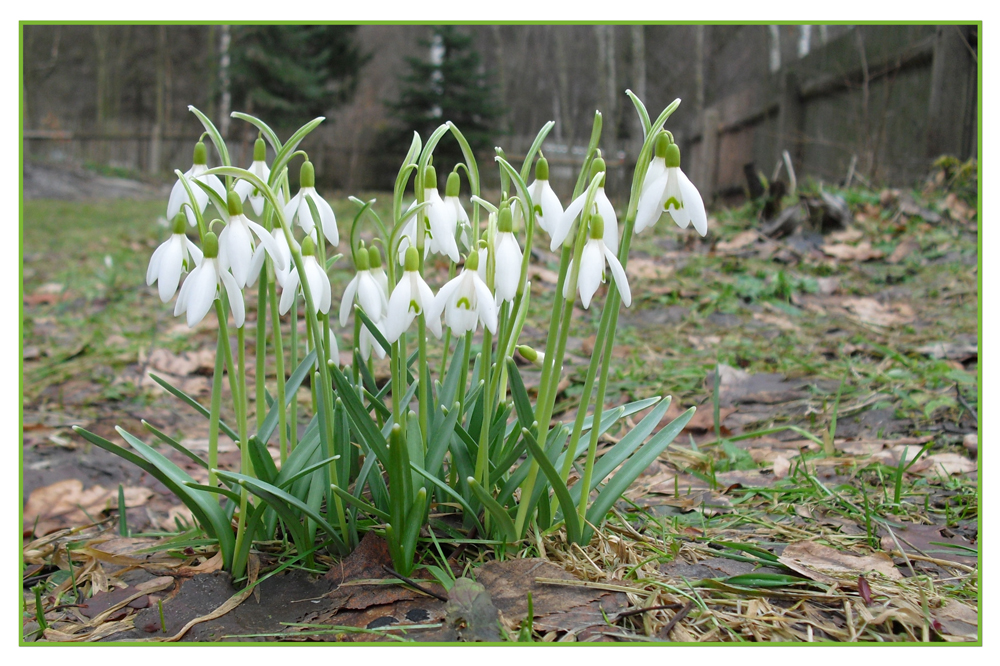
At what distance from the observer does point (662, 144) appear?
1.08m

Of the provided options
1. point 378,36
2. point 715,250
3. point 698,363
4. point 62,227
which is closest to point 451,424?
point 698,363

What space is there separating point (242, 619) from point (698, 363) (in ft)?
7.21

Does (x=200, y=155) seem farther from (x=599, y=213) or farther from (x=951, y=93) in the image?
(x=951, y=93)

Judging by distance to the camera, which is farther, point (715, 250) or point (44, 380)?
point (715, 250)

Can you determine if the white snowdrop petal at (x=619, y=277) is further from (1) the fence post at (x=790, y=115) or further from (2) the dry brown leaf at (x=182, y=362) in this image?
(1) the fence post at (x=790, y=115)

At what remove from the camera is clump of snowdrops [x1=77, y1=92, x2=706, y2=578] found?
108cm

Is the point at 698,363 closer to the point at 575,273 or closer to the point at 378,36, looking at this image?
the point at 575,273

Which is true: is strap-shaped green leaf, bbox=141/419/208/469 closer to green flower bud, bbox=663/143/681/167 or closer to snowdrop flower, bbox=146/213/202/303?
snowdrop flower, bbox=146/213/202/303

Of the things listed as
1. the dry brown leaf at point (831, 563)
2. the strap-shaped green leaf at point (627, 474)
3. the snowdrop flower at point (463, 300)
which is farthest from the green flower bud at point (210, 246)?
the dry brown leaf at point (831, 563)

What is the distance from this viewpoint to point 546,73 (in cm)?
1541

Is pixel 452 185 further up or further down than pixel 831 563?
further up

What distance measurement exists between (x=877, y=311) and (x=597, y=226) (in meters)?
3.02

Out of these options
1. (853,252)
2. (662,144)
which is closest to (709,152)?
(853,252)

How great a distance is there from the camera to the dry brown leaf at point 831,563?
1236 millimetres
